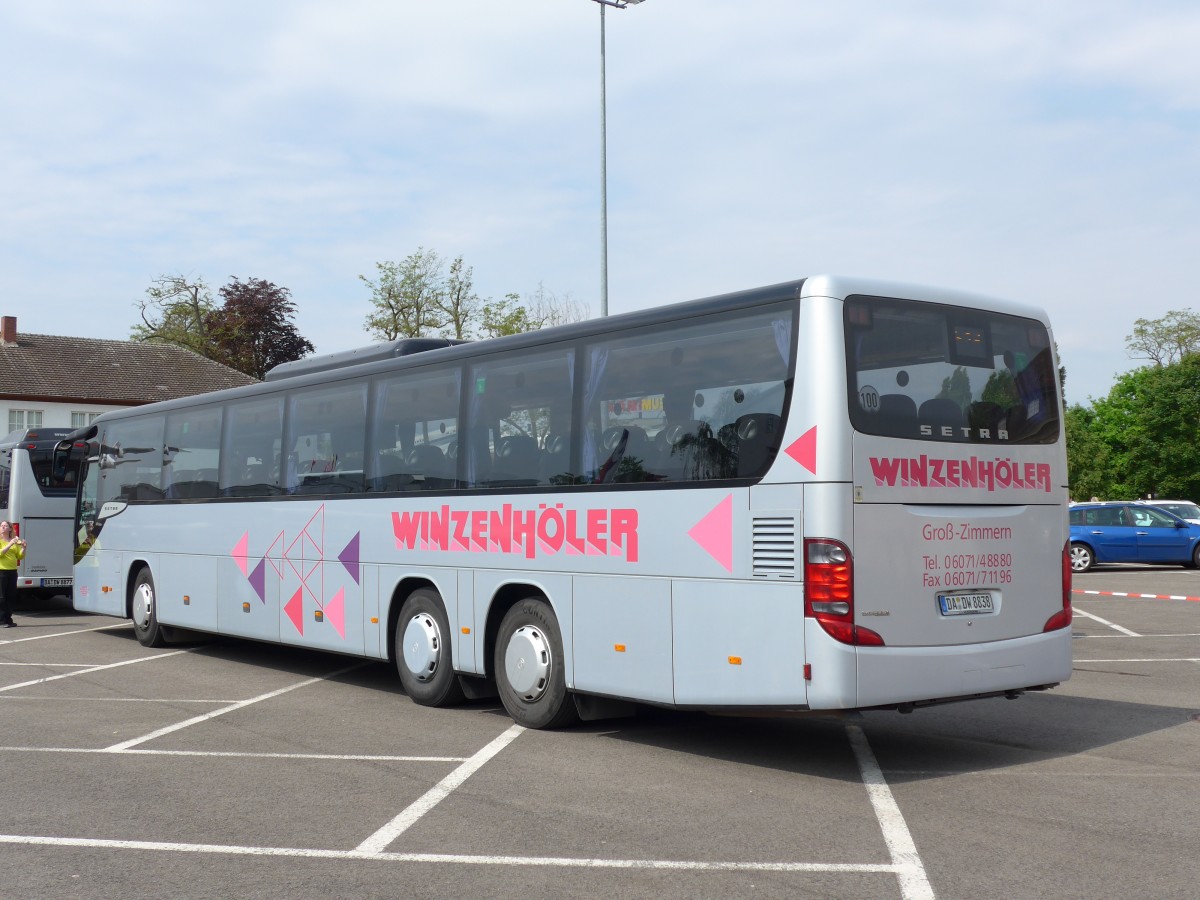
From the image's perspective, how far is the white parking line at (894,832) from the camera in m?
5.54

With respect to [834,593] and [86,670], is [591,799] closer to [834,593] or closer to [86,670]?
[834,593]

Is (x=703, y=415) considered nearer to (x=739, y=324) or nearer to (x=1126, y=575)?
(x=739, y=324)

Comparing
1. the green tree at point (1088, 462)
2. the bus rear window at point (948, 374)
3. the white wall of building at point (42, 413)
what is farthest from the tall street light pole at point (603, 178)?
the green tree at point (1088, 462)

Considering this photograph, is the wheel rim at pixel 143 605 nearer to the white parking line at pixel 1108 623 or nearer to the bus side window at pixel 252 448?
the bus side window at pixel 252 448

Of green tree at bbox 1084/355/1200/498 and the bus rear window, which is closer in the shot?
the bus rear window

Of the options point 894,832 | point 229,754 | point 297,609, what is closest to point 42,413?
point 297,609

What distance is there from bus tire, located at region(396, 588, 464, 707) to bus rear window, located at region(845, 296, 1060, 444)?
182 inches

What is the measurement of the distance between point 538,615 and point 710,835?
139 inches

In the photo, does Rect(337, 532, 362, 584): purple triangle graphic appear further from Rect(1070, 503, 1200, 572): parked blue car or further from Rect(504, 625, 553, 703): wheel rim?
Rect(1070, 503, 1200, 572): parked blue car

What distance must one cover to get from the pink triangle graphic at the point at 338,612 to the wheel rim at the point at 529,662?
287 cm

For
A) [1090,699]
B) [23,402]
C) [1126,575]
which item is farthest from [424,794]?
[23,402]

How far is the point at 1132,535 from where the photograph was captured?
97.2 feet

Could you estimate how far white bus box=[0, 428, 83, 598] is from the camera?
22797 millimetres

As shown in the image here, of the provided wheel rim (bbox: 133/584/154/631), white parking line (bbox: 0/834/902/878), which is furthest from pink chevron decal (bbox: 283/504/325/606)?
white parking line (bbox: 0/834/902/878)
